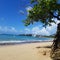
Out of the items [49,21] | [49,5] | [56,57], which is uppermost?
[49,5]

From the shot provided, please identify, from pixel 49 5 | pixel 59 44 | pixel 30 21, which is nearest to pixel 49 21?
pixel 30 21

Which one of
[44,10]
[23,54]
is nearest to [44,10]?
[44,10]

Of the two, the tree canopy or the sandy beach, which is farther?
the tree canopy

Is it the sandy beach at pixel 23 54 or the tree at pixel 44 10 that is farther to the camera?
the tree at pixel 44 10

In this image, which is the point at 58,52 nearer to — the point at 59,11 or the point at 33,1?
the point at 59,11

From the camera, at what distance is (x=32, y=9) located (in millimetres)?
19891

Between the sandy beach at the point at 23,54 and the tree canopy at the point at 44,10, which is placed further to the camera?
the tree canopy at the point at 44,10

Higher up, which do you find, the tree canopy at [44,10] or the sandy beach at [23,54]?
the tree canopy at [44,10]

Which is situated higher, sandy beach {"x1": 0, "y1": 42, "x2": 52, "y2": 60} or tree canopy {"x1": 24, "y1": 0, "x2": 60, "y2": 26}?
tree canopy {"x1": 24, "y1": 0, "x2": 60, "y2": 26}

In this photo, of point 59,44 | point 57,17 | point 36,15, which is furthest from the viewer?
point 36,15

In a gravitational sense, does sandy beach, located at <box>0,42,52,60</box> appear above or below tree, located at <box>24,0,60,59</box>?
below

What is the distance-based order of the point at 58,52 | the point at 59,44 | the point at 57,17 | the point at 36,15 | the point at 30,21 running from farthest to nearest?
the point at 30,21, the point at 36,15, the point at 57,17, the point at 59,44, the point at 58,52

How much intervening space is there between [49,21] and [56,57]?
10324 mm

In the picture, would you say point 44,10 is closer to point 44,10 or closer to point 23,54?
point 44,10
